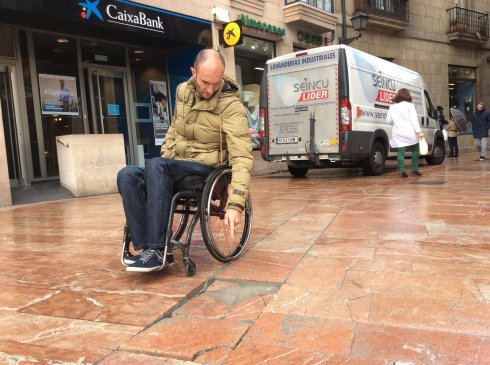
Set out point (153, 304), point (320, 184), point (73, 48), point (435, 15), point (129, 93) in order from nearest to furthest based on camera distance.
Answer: point (153, 304) → point (320, 184) → point (73, 48) → point (129, 93) → point (435, 15)

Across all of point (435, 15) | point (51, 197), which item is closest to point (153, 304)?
point (51, 197)

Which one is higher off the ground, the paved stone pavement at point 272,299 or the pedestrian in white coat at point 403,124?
the pedestrian in white coat at point 403,124

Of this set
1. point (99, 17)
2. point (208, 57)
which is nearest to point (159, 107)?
point (99, 17)

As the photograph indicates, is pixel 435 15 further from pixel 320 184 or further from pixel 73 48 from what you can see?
pixel 73 48

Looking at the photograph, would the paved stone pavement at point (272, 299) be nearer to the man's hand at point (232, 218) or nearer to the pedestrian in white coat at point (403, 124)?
the man's hand at point (232, 218)

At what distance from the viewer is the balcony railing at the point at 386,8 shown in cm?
1633

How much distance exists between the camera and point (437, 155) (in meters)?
13.0

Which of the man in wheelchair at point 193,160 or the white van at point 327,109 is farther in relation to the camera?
the white van at point 327,109

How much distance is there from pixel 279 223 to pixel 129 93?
7470mm

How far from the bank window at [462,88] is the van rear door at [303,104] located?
13417mm

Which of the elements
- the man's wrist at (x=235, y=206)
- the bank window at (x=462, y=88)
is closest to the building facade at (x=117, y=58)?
the man's wrist at (x=235, y=206)

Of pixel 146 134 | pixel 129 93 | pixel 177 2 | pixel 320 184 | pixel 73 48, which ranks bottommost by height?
pixel 320 184

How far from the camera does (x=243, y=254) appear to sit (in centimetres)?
358

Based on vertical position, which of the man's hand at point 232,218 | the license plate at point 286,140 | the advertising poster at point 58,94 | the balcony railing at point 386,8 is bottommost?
the man's hand at point 232,218
